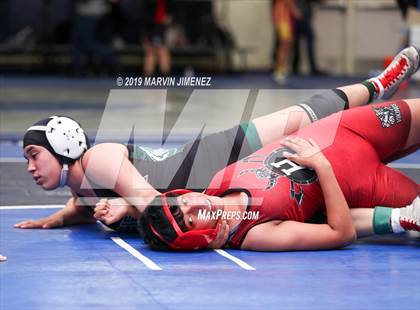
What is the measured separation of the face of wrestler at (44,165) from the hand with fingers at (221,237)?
0.83 meters

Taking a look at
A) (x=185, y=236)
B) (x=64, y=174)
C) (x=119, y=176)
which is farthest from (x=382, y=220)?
(x=64, y=174)

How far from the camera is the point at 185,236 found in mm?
4609

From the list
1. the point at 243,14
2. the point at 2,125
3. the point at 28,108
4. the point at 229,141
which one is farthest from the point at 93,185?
the point at 243,14

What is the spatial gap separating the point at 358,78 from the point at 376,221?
12053mm

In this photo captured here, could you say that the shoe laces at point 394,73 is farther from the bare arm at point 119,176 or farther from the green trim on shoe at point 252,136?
the bare arm at point 119,176

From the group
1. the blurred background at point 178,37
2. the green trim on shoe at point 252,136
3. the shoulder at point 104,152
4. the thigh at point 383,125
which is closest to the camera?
the shoulder at point 104,152

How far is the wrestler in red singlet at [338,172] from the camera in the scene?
4793 millimetres

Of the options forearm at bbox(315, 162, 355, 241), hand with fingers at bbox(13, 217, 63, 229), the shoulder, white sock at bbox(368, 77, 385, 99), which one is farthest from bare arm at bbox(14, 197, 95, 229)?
white sock at bbox(368, 77, 385, 99)

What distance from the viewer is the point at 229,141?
537 cm

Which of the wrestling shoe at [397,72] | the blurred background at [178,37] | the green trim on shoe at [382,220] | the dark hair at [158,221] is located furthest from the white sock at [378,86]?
the blurred background at [178,37]

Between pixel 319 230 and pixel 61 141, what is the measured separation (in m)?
1.30

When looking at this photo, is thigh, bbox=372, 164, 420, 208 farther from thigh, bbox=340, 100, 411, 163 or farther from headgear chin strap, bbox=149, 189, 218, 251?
headgear chin strap, bbox=149, 189, 218, 251
